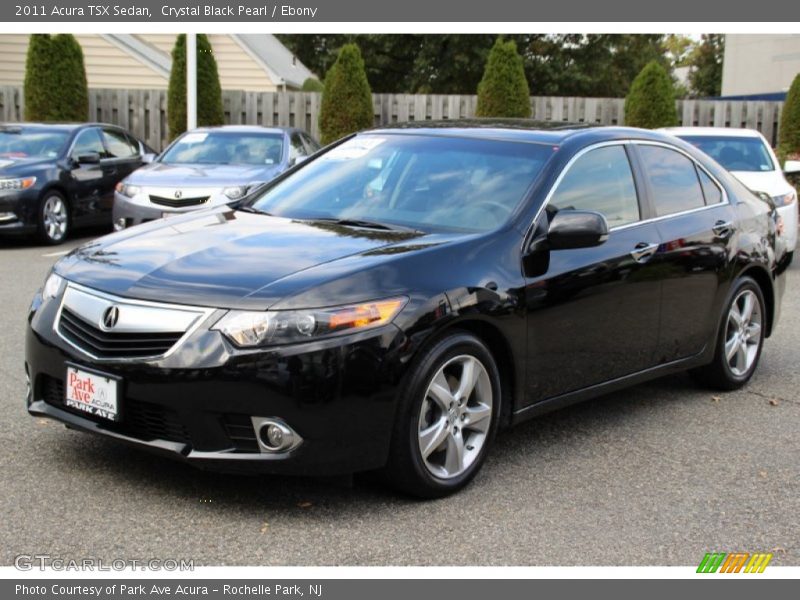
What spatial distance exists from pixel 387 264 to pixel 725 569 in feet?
5.86

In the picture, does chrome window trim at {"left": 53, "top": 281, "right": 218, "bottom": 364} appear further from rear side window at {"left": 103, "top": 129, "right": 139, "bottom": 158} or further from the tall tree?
the tall tree

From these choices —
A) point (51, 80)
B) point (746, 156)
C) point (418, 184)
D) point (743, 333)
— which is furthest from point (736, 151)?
point (51, 80)

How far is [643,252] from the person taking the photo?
5590 mm

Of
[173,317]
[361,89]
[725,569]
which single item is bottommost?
[725,569]

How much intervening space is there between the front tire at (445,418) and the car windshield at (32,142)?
10.6 meters

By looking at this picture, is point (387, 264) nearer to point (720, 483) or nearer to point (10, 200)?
point (720, 483)

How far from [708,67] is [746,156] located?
59535mm

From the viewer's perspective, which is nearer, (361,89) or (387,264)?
(387,264)

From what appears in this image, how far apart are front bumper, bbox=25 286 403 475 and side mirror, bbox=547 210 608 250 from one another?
114cm

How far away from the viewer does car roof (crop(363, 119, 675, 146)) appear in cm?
556

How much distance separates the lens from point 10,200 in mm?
12969

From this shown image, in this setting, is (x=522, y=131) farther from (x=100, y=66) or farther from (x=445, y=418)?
(x=100, y=66)
